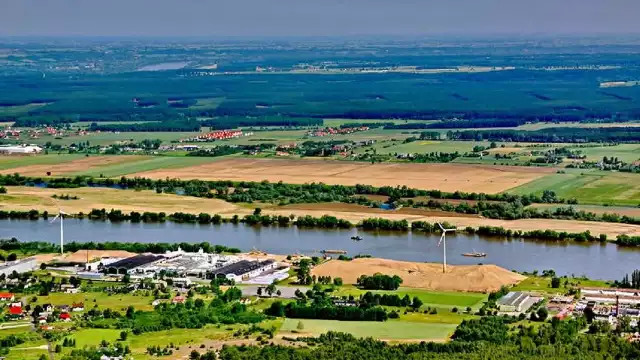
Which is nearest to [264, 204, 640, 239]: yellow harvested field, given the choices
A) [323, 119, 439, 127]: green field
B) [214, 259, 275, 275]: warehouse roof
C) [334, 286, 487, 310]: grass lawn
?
[214, 259, 275, 275]: warehouse roof

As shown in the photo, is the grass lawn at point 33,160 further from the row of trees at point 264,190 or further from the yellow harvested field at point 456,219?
the yellow harvested field at point 456,219

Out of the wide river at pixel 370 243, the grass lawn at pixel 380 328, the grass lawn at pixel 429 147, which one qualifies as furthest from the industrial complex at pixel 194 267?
the grass lawn at pixel 429 147

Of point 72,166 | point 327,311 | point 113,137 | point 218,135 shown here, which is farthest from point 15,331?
point 113,137

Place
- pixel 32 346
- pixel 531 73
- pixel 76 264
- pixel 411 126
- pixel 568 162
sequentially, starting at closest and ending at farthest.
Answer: pixel 32 346 → pixel 76 264 → pixel 568 162 → pixel 411 126 → pixel 531 73

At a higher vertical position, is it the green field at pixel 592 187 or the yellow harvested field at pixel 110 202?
the green field at pixel 592 187

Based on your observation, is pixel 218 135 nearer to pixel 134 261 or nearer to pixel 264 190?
pixel 264 190

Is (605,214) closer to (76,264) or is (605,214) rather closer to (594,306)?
(594,306)

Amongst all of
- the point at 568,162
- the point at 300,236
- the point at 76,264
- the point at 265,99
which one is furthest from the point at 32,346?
the point at 265,99
